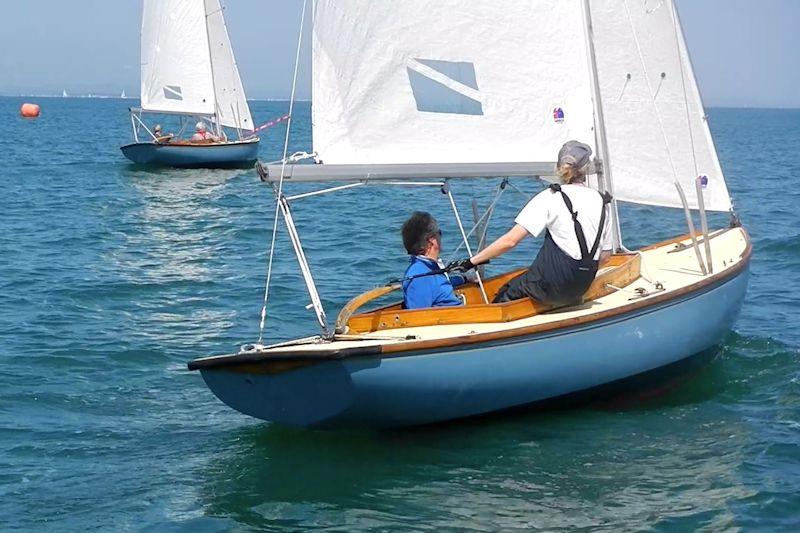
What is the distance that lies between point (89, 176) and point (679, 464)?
27253 millimetres

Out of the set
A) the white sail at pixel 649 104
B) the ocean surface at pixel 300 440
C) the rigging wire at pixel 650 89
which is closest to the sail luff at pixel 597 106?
the rigging wire at pixel 650 89

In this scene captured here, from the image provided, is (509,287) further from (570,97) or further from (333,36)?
(333,36)

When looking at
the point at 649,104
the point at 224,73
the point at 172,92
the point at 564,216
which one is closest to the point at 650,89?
the point at 649,104

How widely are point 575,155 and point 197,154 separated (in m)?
25.9

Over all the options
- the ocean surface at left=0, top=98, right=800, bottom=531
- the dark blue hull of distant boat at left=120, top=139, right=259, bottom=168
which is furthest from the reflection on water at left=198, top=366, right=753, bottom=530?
the dark blue hull of distant boat at left=120, top=139, right=259, bottom=168

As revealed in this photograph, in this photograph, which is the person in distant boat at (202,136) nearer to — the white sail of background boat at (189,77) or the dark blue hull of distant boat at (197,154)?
the white sail of background boat at (189,77)

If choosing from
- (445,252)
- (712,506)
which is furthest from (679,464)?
(445,252)

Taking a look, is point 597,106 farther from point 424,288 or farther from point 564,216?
point 424,288

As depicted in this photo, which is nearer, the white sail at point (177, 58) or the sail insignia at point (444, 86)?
the sail insignia at point (444, 86)

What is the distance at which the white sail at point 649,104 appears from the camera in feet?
33.4

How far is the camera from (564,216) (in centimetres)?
802

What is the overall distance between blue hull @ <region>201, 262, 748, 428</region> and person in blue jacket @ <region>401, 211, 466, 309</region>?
71cm

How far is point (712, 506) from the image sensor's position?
23.4 ft

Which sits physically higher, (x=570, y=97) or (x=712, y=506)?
(x=570, y=97)
